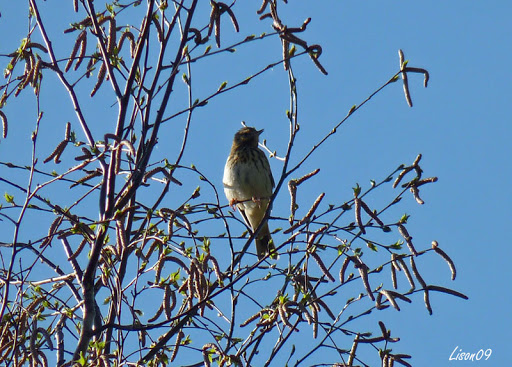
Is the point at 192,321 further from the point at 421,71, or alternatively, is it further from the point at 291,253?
the point at 421,71

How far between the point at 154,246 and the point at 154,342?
47cm

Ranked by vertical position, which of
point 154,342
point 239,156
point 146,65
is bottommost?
point 154,342

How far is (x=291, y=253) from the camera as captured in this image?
14.4 feet

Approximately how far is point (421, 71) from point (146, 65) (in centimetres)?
139

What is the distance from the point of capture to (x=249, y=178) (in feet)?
26.6

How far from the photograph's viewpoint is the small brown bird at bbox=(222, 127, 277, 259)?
320 inches

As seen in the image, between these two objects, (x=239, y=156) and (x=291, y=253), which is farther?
(x=239, y=156)

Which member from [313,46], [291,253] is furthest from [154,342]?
[313,46]

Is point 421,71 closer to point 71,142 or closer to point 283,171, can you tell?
point 283,171

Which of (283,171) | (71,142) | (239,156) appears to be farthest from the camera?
(239,156)

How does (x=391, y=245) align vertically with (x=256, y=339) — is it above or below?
above

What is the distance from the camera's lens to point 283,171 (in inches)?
157

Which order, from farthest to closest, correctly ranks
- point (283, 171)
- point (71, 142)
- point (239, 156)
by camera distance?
point (239, 156) → point (71, 142) → point (283, 171)

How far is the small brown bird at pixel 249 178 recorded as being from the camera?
26.7ft
